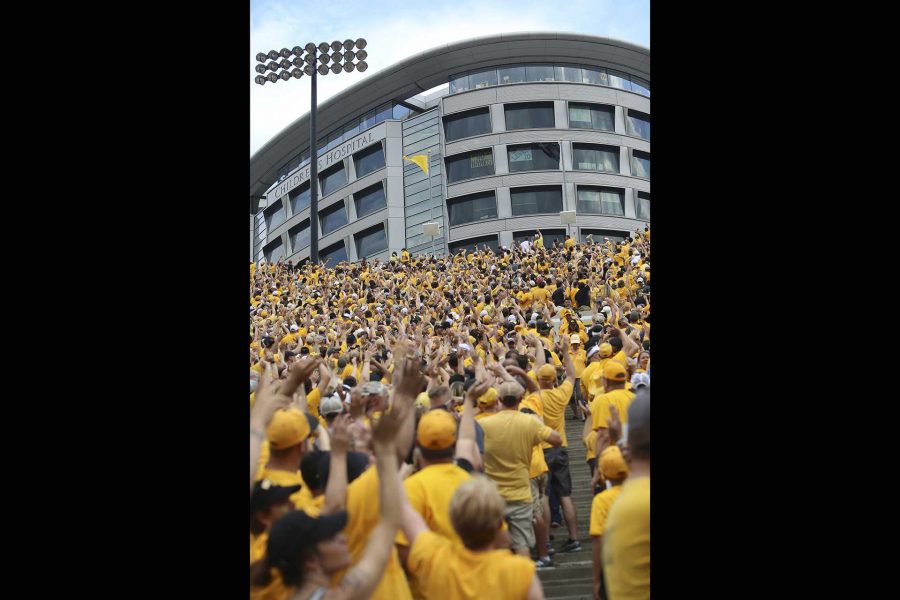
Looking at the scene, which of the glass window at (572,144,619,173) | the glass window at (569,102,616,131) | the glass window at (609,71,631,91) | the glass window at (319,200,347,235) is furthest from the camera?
the glass window at (319,200,347,235)

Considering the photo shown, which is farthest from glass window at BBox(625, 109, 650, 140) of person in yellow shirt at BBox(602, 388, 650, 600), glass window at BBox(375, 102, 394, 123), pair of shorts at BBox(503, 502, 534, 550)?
person in yellow shirt at BBox(602, 388, 650, 600)

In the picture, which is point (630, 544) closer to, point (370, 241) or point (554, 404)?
point (554, 404)

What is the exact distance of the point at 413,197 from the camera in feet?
168

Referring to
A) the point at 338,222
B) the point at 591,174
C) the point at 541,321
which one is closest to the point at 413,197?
A: the point at 338,222

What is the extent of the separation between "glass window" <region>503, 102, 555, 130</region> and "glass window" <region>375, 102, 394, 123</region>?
8.19 metres

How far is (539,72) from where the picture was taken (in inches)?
2030

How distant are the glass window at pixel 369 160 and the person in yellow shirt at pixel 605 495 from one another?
48981 mm

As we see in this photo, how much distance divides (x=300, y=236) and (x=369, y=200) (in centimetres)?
722

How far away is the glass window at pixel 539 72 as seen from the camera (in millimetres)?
51406

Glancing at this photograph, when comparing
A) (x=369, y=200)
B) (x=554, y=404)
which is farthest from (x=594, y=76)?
(x=554, y=404)

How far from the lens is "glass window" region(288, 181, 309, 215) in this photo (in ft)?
184

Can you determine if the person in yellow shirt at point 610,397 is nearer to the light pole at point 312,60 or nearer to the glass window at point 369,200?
the light pole at point 312,60

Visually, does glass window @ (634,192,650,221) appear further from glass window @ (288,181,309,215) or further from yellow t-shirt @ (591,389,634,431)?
yellow t-shirt @ (591,389,634,431)
